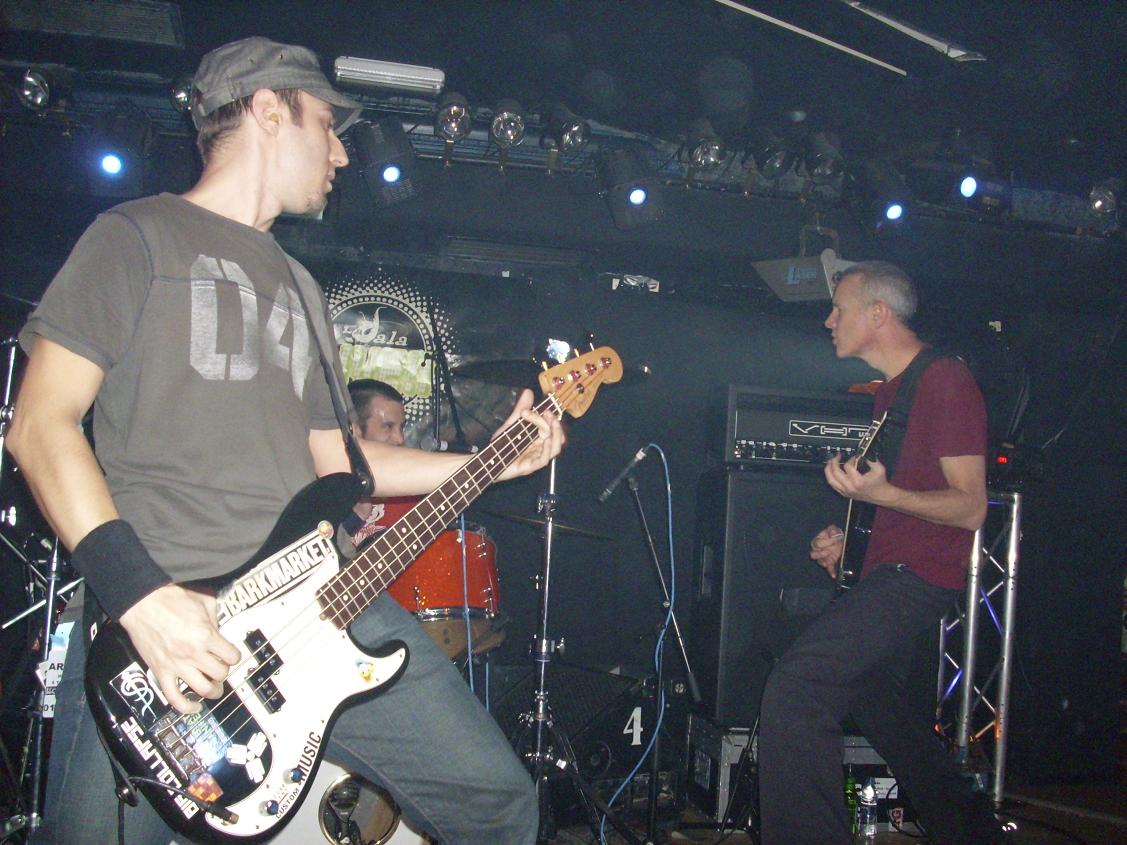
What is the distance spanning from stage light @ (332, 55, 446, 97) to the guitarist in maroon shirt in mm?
2932

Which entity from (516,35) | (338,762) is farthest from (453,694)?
(516,35)

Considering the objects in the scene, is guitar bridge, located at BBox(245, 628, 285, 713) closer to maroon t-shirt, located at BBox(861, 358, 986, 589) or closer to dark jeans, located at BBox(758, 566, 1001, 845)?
dark jeans, located at BBox(758, 566, 1001, 845)

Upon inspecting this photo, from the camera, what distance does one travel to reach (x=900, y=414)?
3.51 meters

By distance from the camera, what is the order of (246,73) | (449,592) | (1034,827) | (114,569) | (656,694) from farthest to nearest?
(1034,827)
(656,694)
(449,592)
(246,73)
(114,569)

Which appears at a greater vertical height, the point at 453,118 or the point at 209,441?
the point at 453,118

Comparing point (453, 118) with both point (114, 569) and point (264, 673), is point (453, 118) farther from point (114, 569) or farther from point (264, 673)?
point (114, 569)

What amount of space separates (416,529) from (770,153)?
3.94m

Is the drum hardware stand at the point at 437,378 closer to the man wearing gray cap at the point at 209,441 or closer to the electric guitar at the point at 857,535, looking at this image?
the electric guitar at the point at 857,535

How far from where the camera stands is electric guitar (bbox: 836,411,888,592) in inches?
140

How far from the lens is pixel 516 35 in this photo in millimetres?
4484

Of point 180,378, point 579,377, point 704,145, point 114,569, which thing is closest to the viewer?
point 114,569

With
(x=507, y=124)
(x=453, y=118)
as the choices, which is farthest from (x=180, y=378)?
(x=507, y=124)

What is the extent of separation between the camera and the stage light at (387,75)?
15.0 feet

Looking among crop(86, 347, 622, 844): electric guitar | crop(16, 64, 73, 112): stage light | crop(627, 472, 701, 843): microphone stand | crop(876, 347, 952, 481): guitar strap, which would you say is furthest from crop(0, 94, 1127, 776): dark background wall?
crop(86, 347, 622, 844): electric guitar
